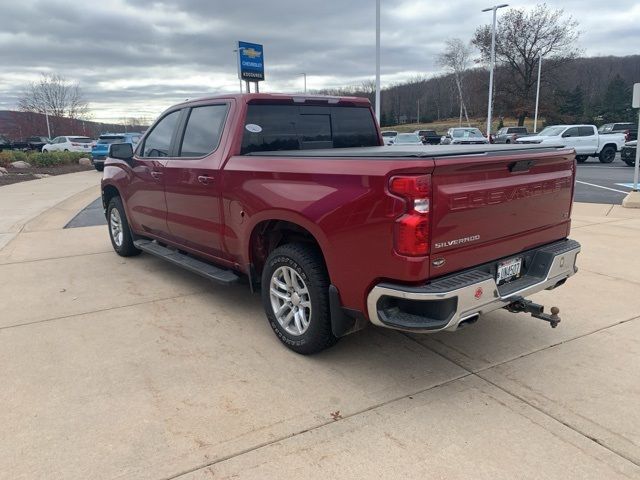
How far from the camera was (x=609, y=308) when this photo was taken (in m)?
4.66

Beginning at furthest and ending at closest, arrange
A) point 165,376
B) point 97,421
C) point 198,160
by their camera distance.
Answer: point 198,160 → point 165,376 → point 97,421

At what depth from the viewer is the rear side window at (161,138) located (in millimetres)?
5301

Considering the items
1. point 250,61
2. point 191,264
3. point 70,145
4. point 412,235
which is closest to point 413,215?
point 412,235

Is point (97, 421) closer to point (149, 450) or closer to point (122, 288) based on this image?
point (149, 450)

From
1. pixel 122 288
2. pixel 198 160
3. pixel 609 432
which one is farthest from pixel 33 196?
pixel 609 432

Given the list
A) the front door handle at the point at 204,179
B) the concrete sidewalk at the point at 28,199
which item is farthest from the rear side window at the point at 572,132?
the front door handle at the point at 204,179

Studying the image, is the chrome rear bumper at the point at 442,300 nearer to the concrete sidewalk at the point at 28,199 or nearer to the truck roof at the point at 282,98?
the truck roof at the point at 282,98

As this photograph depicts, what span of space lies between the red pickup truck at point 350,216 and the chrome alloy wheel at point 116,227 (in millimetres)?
1788

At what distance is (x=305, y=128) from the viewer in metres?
4.72

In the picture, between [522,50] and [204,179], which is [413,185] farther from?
[522,50]

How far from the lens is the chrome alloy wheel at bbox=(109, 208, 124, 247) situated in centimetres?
679

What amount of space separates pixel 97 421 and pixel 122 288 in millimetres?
2712

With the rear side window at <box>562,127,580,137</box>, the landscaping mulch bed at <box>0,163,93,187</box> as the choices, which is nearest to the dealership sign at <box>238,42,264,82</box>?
the landscaping mulch bed at <box>0,163,93,187</box>

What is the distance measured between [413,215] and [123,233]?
16.2 ft
